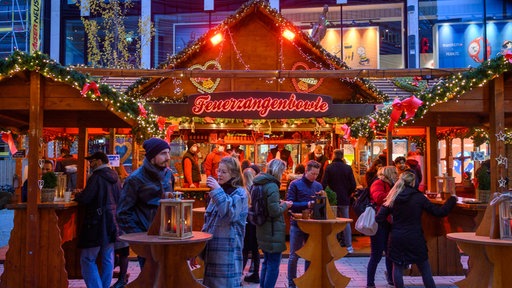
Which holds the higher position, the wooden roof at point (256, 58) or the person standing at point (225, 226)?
the wooden roof at point (256, 58)

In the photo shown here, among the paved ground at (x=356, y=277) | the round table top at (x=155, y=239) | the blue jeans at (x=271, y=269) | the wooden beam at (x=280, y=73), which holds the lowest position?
the paved ground at (x=356, y=277)

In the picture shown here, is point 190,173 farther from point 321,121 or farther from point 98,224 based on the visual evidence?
point 98,224

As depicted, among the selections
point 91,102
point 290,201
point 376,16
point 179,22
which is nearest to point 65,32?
point 179,22

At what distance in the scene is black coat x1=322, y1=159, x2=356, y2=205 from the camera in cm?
1075

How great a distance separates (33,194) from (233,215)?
3483mm

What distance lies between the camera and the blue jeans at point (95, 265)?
6.88 m

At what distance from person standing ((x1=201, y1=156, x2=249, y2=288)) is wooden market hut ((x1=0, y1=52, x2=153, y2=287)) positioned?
3092 millimetres

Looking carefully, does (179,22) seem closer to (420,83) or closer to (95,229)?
(420,83)

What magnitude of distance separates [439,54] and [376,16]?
3.22m

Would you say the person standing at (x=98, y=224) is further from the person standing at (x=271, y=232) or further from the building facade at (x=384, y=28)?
the building facade at (x=384, y=28)

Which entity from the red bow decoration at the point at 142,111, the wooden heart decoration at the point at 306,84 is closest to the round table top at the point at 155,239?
the red bow decoration at the point at 142,111

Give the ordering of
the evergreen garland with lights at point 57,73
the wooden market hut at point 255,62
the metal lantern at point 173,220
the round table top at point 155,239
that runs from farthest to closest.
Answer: the wooden market hut at point 255,62 → the evergreen garland with lights at point 57,73 → the metal lantern at point 173,220 → the round table top at point 155,239

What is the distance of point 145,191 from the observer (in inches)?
202

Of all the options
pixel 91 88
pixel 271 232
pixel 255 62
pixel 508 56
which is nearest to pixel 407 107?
pixel 508 56
